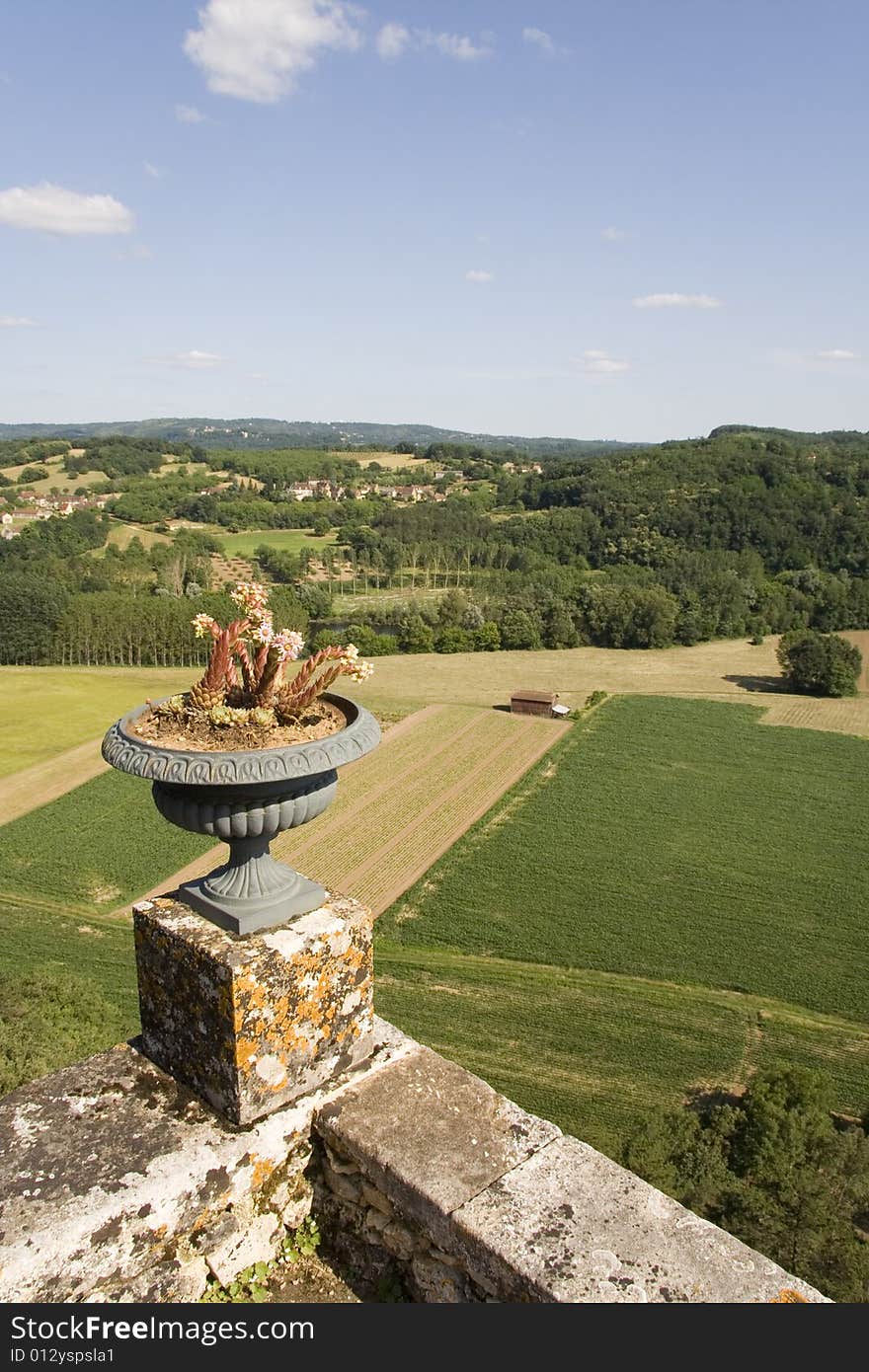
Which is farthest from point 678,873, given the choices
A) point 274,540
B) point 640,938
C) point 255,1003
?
point 274,540

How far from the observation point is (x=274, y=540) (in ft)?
357

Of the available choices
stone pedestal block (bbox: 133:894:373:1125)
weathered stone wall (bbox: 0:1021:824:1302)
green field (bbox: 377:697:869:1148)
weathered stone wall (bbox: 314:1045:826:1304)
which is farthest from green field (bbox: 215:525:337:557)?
weathered stone wall (bbox: 314:1045:826:1304)

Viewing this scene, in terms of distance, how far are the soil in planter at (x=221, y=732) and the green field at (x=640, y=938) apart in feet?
44.8

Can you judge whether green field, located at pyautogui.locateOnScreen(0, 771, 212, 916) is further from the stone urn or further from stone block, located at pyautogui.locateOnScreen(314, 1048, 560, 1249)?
stone block, located at pyautogui.locateOnScreen(314, 1048, 560, 1249)

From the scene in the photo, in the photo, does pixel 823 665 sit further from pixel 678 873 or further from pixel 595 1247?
pixel 595 1247

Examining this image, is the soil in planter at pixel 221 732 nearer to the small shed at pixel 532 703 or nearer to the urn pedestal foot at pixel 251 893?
the urn pedestal foot at pixel 251 893

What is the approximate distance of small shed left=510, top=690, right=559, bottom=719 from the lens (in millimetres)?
46656

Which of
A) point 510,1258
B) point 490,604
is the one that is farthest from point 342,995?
point 490,604

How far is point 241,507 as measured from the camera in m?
123

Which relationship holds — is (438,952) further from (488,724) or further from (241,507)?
(241,507)

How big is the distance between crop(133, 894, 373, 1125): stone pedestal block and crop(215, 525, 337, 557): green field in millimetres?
96849

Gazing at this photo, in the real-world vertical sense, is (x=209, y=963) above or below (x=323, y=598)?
above

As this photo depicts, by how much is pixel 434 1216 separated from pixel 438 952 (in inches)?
814

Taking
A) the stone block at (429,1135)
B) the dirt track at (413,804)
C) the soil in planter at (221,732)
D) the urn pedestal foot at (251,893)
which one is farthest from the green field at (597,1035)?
the soil in planter at (221,732)
